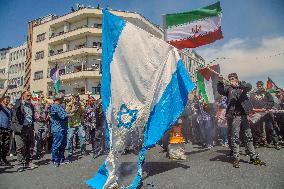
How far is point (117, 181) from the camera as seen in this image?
510cm

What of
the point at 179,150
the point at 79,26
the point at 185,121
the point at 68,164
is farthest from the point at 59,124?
the point at 79,26

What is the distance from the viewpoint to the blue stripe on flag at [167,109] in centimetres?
544

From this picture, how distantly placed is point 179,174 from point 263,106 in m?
5.44

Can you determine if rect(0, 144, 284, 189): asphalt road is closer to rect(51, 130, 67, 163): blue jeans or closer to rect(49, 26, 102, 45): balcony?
rect(51, 130, 67, 163): blue jeans

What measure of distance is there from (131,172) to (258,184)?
2274mm

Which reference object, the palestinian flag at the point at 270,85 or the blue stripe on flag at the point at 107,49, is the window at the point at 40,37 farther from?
the blue stripe on flag at the point at 107,49

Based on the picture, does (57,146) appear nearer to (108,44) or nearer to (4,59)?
(108,44)

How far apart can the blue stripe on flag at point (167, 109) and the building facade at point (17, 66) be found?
6001 cm

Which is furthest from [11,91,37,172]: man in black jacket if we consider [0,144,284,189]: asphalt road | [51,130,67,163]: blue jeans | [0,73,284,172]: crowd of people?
[51,130,67,163]: blue jeans

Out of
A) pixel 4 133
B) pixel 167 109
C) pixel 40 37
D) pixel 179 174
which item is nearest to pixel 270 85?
pixel 179 174

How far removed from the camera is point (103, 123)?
936 centimetres

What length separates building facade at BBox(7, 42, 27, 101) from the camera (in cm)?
6166

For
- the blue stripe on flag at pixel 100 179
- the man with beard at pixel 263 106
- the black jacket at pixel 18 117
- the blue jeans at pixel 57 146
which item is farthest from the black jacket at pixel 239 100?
the black jacket at pixel 18 117

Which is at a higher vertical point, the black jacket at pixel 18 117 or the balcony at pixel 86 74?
the balcony at pixel 86 74
